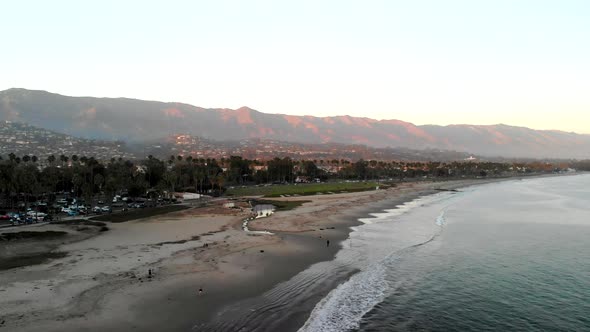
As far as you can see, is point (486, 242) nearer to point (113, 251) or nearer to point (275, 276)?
point (275, 276)

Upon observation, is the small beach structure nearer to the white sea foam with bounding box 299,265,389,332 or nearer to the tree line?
the tree line

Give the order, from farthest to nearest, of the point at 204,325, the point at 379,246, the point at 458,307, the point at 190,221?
1. the point at 190,221
2. the point at 379,246
3. the point at 458,307
4. the point at 204,325

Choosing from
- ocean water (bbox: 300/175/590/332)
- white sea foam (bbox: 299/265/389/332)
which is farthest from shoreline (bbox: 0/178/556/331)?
ocean water (bbox: 300/175/590/332)

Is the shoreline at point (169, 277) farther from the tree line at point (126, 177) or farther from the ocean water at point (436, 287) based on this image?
the tree line at point (126, 177)

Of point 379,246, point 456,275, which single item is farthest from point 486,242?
point 456,275

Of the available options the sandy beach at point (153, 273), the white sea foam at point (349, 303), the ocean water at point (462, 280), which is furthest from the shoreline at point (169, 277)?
the ocean water at point (462, 280)

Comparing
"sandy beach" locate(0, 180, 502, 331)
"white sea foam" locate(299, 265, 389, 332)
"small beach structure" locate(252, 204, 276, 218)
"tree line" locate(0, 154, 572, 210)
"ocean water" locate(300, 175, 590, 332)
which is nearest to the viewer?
"white sea foam" locate(299, 265, 389, 332)
